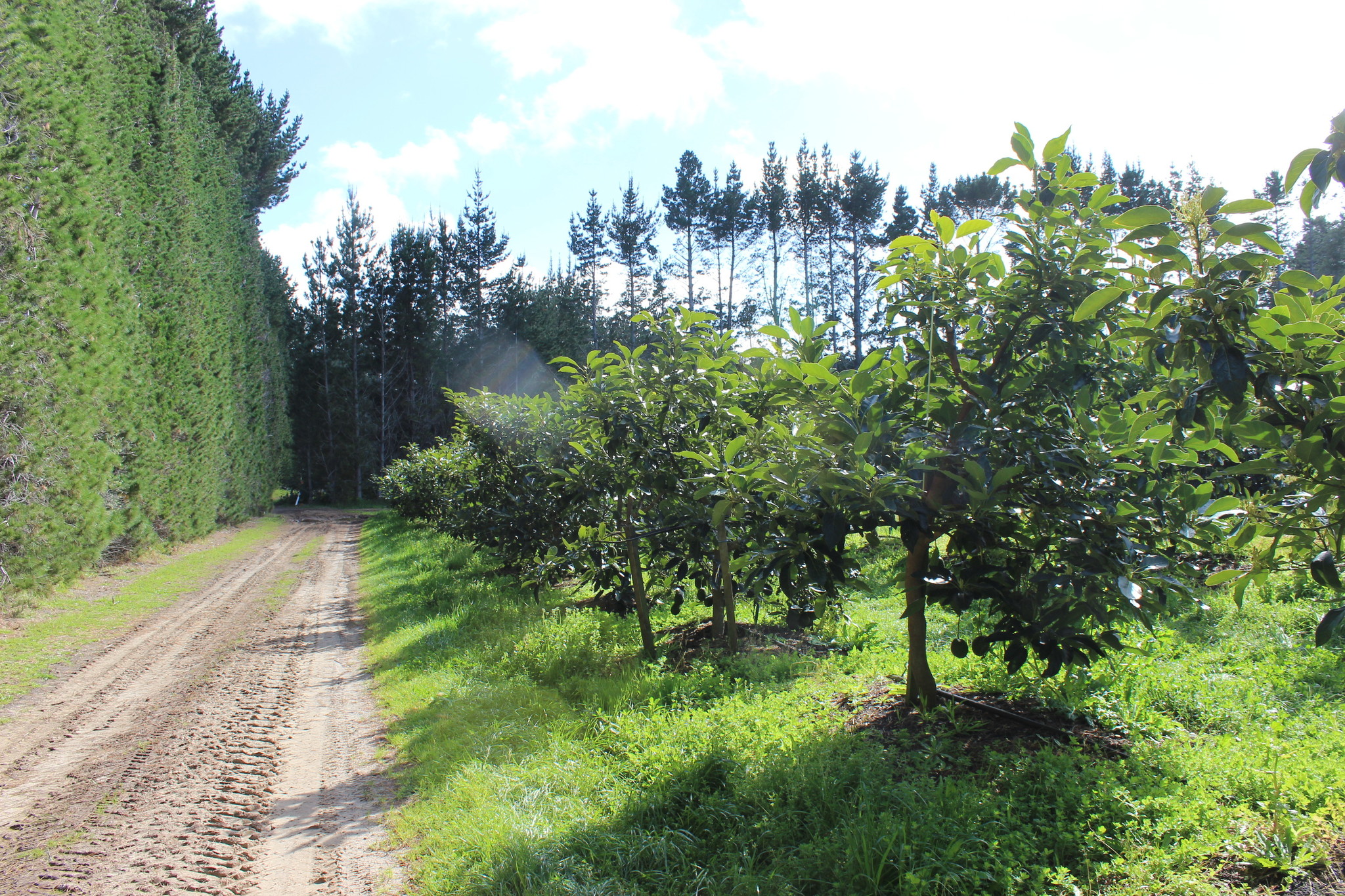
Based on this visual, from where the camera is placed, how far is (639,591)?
20.2ft

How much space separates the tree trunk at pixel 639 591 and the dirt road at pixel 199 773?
2.20 metres

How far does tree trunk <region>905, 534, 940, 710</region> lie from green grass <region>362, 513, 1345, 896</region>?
1.13 ft

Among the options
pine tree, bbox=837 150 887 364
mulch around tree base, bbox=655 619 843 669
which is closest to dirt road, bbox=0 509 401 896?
mulch around tree base, bbox=655 619 843 669

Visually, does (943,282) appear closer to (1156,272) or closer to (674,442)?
(1156,272)

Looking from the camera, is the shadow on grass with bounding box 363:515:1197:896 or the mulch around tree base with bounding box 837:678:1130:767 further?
the mulch around tree base with bounding box 837:678:1130:767

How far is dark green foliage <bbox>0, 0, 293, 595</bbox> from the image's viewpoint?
10258 millimetres

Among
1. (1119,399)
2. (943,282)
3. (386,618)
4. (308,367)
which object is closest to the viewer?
(943,282)

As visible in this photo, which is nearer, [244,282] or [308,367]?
[244,282]

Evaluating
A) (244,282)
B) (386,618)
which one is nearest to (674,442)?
(386,618)

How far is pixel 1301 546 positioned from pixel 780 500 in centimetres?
197

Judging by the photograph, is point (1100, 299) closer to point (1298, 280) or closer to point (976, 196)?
point (1298, 280)

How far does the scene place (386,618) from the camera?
9406mm

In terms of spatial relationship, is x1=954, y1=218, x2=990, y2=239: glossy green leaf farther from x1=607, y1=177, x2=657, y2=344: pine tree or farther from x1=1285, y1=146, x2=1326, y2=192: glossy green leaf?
x1=607, y1=177, x2=657, y2=344: pine tree

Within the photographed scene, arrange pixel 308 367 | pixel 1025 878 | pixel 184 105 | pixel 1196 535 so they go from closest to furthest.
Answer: pixel 1025 878
pixel 1196 535
pixel 184 105
pixel 308 367
